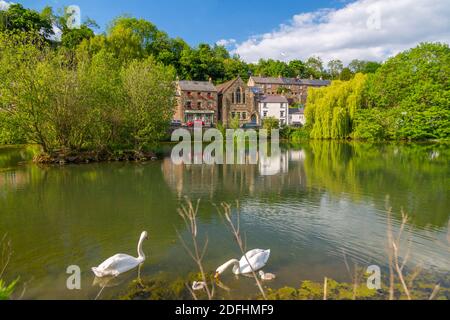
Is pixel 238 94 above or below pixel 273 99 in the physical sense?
above

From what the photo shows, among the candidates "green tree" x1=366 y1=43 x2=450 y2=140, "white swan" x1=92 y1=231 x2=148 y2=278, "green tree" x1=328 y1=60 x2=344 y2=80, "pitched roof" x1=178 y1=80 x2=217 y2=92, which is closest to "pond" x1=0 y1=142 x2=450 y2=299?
"white swan" x1=92 y1=231 x2=148 y2=278

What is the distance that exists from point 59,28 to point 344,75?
7587 centimetres

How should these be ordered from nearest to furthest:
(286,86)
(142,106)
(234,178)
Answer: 1. (234,178)
2. (142,106)
3. (286,86)

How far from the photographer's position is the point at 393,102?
50781mm

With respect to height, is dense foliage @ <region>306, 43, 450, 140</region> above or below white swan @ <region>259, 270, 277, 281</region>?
above

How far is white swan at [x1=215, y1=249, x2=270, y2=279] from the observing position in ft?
24.2

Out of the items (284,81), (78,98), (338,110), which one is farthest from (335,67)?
(78,98)

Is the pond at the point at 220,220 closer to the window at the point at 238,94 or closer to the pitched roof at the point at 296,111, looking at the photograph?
the window at the point at 238,94

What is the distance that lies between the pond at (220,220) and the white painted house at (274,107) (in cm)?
4554

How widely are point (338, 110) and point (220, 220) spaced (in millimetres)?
44460

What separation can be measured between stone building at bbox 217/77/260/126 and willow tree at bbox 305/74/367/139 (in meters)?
13.9

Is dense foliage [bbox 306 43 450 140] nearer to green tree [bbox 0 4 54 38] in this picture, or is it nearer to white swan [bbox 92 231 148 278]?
white swan [bbox 92 231 148 278]

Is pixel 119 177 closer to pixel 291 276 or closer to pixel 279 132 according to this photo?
pixel 291 276

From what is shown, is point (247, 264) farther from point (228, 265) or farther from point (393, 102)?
point (393, 102)
